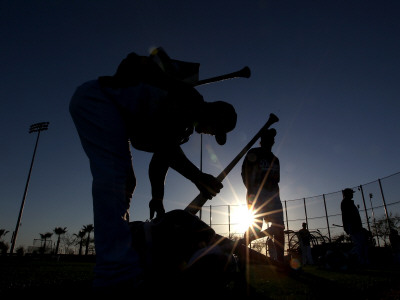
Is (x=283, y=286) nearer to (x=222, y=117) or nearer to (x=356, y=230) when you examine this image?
(x=222, y=117)

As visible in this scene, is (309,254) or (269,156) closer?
(269,156)

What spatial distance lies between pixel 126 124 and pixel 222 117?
0.77 metres

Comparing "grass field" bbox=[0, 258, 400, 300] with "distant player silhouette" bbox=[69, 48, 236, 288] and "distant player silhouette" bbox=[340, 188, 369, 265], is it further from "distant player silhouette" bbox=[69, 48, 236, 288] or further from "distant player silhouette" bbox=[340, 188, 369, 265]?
"distant player silhouette" bbox=[340, 188, 369, 265]

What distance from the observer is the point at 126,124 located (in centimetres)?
187

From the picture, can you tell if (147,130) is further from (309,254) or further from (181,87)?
(309,254)

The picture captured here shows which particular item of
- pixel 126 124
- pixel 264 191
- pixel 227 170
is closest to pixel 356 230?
pixel 264 191

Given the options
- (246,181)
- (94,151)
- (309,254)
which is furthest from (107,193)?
(309,254)

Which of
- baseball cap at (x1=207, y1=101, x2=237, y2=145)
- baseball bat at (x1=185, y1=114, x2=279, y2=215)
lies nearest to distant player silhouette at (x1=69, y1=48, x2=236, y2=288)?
baseball cap at (x1=207, y1=101, x2=237, y2=145)

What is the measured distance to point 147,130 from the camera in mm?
1926

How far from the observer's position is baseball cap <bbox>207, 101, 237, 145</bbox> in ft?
6.87

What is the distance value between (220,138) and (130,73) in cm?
91

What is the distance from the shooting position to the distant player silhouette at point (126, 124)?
58.7 inches

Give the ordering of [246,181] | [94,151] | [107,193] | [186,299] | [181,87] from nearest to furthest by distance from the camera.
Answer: [186,299] < [107,193] < [94,151] < [181,87] < [246,181]

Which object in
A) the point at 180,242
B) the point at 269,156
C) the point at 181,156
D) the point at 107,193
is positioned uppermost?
the point at 269,156
